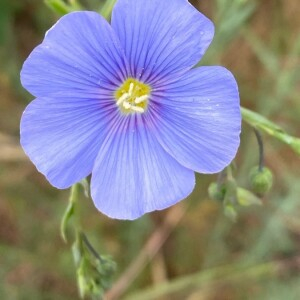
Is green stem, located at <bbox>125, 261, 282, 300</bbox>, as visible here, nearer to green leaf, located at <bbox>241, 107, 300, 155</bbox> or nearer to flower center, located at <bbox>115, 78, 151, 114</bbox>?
green leaf, located at <bbox>241, 107, 300, 155</bbox>

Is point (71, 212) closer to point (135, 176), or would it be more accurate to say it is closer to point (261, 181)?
point (135, 176)

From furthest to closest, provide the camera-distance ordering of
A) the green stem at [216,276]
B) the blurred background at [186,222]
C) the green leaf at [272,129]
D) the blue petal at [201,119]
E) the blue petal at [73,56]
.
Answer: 1. the blurred background at [186,222]
2. the green stem at [216,276]
3. the green leaf at [272,129]
4. the blue petal at [201,119]
5. the blue petal at [73,56]

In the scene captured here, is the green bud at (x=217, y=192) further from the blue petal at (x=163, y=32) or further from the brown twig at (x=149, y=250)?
the brown twig at (x=149, y=250)

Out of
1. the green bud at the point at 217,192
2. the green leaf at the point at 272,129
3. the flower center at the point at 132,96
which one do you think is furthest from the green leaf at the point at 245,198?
the flower center at the point at 132,96

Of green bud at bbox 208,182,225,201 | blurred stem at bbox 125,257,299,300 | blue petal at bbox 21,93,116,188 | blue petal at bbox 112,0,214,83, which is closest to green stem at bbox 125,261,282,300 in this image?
blurred stem at bbox 125,257,299,300

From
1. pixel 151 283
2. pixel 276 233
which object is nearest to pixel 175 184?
pixel 276 233

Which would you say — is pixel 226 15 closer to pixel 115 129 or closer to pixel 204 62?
pixel 204 62

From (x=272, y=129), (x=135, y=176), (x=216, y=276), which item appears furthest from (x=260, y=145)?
(x=216, y=276)
